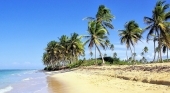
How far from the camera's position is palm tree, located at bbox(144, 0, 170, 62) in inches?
1470

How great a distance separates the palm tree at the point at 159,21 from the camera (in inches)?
1470

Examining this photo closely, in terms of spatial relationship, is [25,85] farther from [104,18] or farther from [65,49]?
[65,49]

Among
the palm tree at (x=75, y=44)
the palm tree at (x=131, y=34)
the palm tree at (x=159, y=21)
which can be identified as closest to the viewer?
the palm tree at (x=159, y=21)

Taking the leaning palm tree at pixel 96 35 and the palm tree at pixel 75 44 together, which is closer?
the leaning palm tree at pixel 96 35

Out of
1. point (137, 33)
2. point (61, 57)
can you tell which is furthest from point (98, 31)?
point (61, 57)

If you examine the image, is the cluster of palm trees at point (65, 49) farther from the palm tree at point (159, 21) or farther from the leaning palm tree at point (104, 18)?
the palm tree at point (159, 21)

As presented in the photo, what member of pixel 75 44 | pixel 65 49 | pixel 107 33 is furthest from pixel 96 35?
pixel 65 49

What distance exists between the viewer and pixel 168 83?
39.5 ft

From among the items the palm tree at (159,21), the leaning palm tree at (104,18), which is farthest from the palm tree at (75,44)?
the palm tree at (159,21)

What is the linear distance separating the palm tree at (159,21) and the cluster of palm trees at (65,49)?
23660 mm

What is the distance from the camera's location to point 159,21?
37.9 meters

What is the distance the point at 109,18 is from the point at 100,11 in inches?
92.6

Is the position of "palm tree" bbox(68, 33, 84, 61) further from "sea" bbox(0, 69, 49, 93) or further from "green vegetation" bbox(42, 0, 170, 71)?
"sea" bbox(0, 69, 49, 93)

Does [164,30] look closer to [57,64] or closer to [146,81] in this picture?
[146,81]
